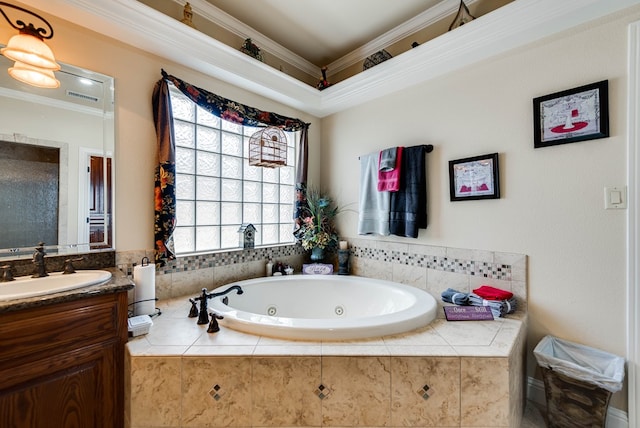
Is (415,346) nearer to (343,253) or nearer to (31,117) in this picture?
(343,253)

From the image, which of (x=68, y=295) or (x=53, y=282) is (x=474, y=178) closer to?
(x=68, y=295)

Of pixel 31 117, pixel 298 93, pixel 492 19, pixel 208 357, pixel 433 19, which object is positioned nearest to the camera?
pixel 208 357

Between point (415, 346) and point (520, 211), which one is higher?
point (520, 211)

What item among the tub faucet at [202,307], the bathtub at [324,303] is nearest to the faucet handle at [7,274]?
the tub faucet at [202,307]

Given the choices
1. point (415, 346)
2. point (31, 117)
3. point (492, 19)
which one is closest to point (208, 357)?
point (415, 346)

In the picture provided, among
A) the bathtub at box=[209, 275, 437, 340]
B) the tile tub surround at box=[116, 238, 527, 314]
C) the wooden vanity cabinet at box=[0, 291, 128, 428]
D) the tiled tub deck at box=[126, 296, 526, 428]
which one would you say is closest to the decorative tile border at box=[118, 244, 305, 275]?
the tile tub surround at box=[116, 238, 527, 314]

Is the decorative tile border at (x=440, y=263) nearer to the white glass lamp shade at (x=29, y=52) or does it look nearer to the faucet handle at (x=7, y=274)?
the faucet handle at (x=7, y=274)

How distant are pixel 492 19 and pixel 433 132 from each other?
79 centimetres

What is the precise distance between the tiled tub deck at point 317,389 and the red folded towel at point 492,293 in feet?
1.94

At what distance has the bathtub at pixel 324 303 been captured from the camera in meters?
1.50

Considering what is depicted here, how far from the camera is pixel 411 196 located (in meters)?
2.28

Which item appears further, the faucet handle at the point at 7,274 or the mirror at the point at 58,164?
the mirror at the point at 58,164

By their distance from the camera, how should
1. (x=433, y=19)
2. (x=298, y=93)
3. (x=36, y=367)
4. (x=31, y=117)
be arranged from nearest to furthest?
(x=36, y=367) → (x=31, y=117) → (x=433, y=19) → (x=298, y=93)

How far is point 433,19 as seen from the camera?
2195mm
